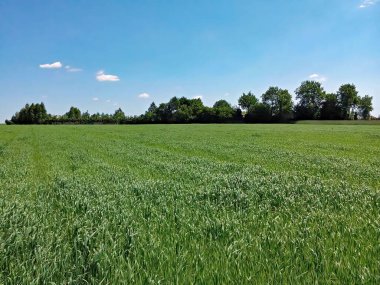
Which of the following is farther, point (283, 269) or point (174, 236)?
point (174, 236)

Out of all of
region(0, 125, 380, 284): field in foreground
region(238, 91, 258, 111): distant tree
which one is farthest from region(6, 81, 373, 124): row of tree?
region(0, 125, 380, 284): field in foreground

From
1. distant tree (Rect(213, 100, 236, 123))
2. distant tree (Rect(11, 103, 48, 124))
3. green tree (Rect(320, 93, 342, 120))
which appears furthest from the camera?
distant tree (Rect(11, 103, 48, 124))

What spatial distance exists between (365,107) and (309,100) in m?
31.0

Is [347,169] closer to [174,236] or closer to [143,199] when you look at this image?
[143,199]

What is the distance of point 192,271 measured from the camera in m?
4.11

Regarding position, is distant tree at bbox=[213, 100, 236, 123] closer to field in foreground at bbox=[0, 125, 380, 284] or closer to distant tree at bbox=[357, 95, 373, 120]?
distant tree at bbox=[357, 95, 373, 120]

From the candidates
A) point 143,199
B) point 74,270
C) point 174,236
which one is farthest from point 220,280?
point 143,199

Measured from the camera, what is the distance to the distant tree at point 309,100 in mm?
146625

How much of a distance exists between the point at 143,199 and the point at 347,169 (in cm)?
1008

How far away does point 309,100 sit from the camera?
153750mm

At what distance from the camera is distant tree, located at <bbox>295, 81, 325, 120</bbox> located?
146625mm

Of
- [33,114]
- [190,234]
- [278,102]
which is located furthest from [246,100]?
[190,234]

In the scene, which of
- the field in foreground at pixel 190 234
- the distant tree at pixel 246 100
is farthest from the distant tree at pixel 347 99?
the field in foreground at pixel 190 234

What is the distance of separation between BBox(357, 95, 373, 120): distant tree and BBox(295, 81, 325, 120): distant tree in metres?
22.0
